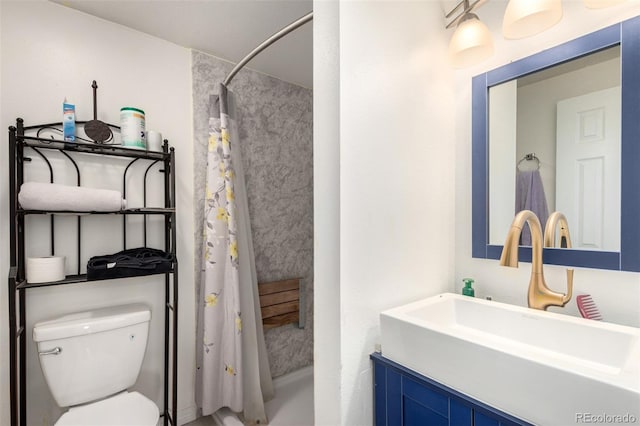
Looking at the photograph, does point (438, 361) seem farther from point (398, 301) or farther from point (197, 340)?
point (197, 340)

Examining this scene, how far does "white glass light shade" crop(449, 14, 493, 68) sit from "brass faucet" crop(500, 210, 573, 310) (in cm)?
58

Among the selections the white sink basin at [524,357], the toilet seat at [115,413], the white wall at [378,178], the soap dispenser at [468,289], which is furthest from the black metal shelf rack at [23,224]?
the soap dispenser at [468,289]

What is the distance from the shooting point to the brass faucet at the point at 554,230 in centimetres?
95

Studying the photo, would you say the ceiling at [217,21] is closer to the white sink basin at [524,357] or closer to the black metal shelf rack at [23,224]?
the black metal shelf rack at [23,224]

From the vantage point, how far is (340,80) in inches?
36.3

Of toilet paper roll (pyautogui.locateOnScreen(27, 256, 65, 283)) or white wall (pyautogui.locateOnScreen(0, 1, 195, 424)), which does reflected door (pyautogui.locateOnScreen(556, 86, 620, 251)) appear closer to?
white wall (pyautogui.locateOnScreen(0, 1, 195, 424))

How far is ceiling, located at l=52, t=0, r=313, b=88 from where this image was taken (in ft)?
4.84

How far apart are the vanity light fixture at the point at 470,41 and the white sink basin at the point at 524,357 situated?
861mm

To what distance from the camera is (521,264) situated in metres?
1.09

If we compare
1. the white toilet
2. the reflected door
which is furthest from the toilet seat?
the reflected door

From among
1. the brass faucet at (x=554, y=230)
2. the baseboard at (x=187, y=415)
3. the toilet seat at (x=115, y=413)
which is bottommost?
the baseboard at (x=187, y=415)

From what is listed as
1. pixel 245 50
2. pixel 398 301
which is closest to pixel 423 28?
pixel 398 301

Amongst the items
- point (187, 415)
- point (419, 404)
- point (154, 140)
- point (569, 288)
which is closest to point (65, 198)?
point (154, 140)

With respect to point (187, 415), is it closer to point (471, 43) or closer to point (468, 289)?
point (468, 289)
